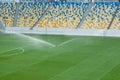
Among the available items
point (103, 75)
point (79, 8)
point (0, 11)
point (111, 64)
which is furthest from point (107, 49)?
point (0, 11)

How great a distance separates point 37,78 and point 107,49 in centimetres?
639

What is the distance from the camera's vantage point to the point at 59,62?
12.0m

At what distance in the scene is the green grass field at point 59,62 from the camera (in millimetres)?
9969

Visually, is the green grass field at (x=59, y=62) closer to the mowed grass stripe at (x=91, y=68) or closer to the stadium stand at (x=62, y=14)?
the mowed grass stripe at (x=91, y=68)

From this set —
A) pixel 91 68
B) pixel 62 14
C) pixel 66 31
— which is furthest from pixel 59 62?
pixel 62 14

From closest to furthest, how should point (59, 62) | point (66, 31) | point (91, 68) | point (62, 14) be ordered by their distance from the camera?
point (91, 68), point (59, 62), point (66, 31), point (62, 14)

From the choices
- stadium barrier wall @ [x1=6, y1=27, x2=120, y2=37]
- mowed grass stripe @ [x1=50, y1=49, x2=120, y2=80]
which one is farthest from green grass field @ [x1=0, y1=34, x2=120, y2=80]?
stadium barrier wall @ [x1=6, y1=27, x2=120, y2=37]

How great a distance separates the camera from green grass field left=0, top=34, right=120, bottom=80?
9.97m

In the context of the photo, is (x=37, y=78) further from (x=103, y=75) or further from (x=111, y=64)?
(x=111, y=64)

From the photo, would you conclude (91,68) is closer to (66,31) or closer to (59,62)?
(59,62)

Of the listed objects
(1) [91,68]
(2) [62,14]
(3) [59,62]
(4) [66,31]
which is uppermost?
(1) [91,68]

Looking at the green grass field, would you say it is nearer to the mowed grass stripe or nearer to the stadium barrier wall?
the mowed grass stripe

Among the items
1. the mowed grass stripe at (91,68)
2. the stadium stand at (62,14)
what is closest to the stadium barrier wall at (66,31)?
the stadium stand at (62,14)

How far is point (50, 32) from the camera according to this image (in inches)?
908
